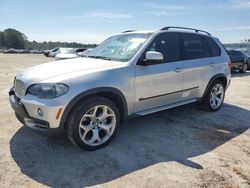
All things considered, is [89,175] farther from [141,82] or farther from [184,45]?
[184,45]

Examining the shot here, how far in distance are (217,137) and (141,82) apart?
166 centimetres

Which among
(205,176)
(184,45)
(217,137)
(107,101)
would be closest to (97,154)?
(107,101)

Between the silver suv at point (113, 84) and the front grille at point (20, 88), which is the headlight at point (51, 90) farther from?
the front grille at point (20, 88)

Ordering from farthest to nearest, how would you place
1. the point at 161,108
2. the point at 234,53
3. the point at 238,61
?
the point at 234,53
the point at 238,61
the point at 161,108

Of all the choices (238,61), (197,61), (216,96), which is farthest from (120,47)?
(238,61)

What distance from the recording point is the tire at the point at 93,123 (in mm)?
3771

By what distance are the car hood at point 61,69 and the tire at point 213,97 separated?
2663 mm

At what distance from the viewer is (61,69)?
4070 millimetres

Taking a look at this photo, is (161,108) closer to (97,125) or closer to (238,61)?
(97,125)

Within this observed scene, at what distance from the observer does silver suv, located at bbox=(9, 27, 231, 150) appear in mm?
3676

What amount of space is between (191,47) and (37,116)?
11.2 ft

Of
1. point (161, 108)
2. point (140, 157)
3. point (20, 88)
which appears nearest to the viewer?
point (140, 157)

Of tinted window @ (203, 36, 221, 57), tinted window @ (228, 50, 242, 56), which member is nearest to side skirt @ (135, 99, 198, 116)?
tinted window @ (203, 36, 221, 57)

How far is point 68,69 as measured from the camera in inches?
159
